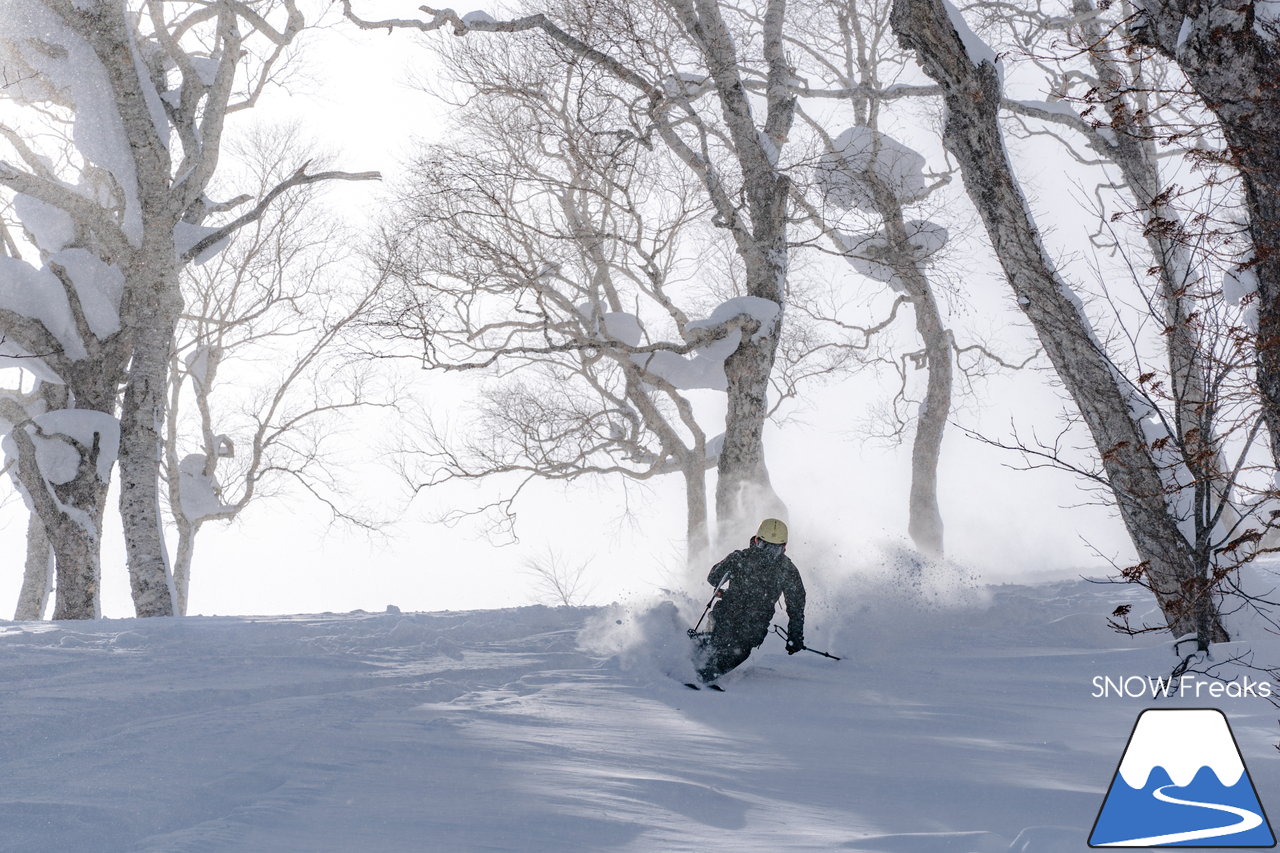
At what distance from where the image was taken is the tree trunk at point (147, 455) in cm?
1046

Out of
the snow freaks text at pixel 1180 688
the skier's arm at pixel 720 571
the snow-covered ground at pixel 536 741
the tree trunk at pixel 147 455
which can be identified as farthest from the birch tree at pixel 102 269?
the snow freaks text at pixel 1180 688

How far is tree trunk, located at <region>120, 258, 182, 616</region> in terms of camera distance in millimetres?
10461

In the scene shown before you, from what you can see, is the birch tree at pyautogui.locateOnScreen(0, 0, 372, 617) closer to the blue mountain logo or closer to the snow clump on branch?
the snow clump on branch

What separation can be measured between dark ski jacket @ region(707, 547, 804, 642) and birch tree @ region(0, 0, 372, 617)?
720cm

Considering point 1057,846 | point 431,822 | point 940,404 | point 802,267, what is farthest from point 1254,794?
point 802,267

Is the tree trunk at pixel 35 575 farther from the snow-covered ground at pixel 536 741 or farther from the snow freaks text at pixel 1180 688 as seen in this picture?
the snow freaks text at pixel 1180 688

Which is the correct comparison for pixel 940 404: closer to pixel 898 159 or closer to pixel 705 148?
pixel 898 159

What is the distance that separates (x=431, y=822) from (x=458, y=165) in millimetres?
8726

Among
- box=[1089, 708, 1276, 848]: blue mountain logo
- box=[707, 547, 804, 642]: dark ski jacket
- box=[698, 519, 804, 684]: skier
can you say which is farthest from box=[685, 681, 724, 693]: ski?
box=[1089, 708, 1276, 848]: blue mountain logo

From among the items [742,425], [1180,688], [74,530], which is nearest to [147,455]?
[74,530]

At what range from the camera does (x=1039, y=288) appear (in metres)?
7.24

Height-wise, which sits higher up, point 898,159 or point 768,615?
point 898,159

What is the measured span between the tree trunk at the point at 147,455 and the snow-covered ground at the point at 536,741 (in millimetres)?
3386

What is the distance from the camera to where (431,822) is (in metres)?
2.98
